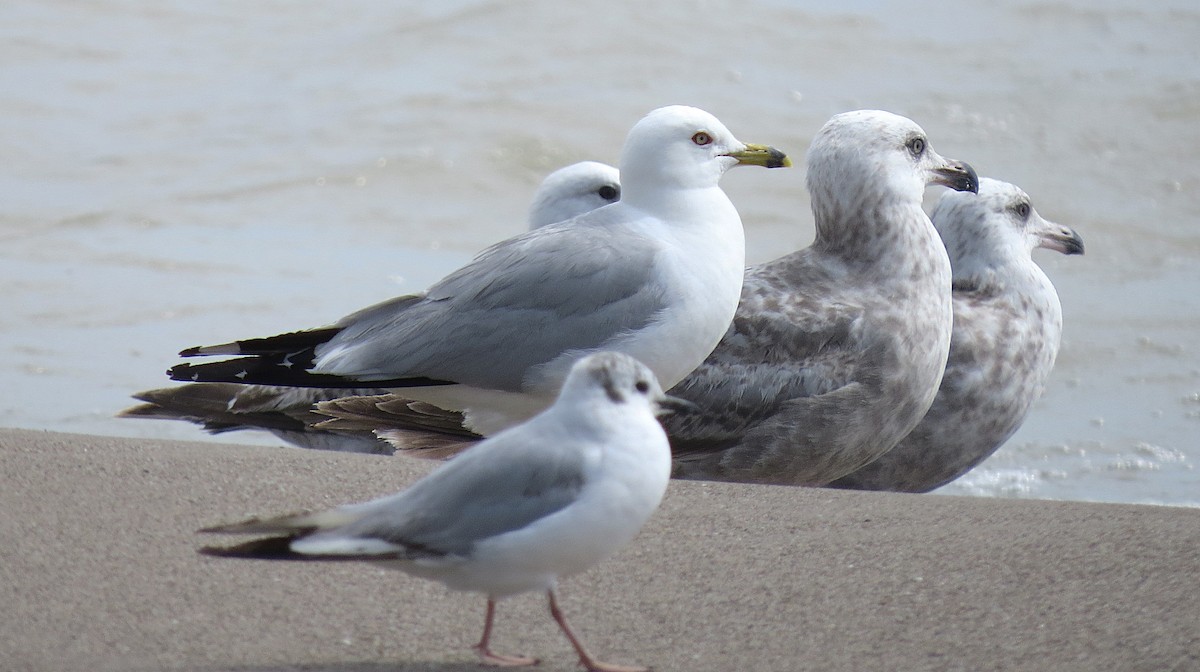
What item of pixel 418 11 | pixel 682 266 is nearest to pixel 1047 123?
pixel 418 11

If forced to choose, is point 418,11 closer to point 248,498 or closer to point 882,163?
point 882,163

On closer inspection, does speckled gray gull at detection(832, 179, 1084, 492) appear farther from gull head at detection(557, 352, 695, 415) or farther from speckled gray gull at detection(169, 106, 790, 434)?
→ gull head at detection(557, 352, 695, 415)

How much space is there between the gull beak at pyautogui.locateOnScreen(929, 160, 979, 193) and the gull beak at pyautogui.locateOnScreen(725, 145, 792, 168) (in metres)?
0.76

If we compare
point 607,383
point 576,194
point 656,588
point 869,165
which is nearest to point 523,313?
point 656,588

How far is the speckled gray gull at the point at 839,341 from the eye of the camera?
4.68 meters

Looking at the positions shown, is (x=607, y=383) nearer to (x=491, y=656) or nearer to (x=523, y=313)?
(x=491, y=656)

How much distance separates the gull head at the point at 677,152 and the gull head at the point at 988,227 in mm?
1443

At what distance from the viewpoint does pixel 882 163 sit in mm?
5012

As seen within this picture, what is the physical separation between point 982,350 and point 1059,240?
0.86 metres

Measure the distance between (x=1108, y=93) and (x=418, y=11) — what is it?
5.76 meters

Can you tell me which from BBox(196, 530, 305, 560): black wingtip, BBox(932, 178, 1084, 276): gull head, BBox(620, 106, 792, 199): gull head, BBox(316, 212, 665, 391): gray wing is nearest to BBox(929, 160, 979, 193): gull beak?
BBox(932, 178, 1084, 276): gull head

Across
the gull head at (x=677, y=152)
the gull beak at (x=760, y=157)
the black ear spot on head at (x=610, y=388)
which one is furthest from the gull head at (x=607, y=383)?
the gull beak at (x=760, y=157)

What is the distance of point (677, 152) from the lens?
4.26 m

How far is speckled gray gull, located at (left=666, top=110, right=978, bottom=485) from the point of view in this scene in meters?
4.68
